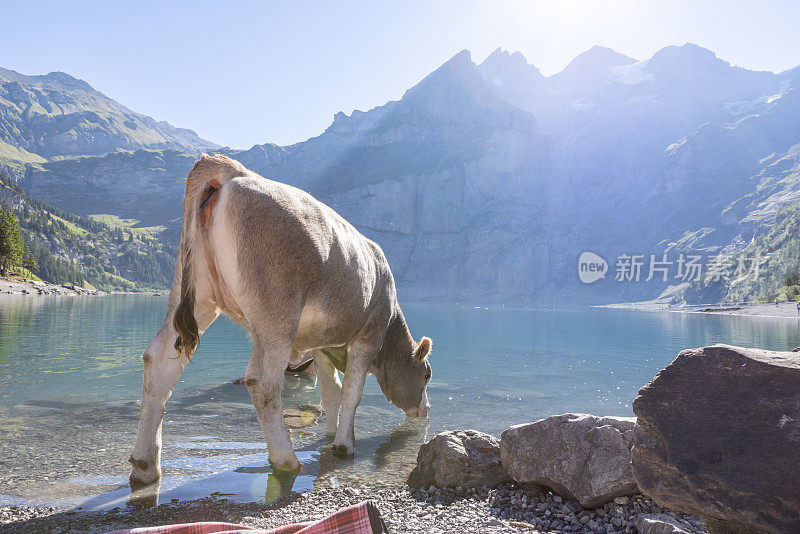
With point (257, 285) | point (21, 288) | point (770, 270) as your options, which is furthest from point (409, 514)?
point (770, 270)

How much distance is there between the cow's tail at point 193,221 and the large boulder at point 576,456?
14.0ft

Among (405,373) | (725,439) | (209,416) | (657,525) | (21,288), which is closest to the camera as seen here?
(725,439)

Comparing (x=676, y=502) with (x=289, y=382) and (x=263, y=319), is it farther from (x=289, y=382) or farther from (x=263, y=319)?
(x=289, y=382)

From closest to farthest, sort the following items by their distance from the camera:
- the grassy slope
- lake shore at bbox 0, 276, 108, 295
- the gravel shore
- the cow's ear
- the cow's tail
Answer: the gravel shore < the cow's tail < the cow's ear < lake shore at bbox 0, 276, 108, 295 < the grassy slope

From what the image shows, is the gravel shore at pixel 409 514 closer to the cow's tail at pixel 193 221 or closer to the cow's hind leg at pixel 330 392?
the cow's tail at pixel 193 221

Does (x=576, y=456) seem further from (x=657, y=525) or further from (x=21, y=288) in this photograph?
(x=21, y=288)

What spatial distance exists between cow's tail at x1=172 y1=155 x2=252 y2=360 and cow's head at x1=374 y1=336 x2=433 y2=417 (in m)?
3.80

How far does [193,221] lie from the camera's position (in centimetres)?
634

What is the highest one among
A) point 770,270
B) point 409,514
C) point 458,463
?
point 770,270

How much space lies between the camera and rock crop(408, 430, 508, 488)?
20.6 feet

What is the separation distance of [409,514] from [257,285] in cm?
307

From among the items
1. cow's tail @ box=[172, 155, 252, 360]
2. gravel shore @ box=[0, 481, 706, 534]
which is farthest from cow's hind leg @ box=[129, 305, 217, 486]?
gravel shore @ box=[0, 481, 706, 534]

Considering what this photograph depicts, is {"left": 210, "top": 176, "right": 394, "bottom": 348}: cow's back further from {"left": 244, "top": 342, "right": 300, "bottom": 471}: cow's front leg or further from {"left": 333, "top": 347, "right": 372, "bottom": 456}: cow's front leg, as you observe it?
{"left": 333, "top": 347, "right": 372, "bottom": 456}: cow's front leg

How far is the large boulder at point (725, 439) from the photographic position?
10.0 feet
